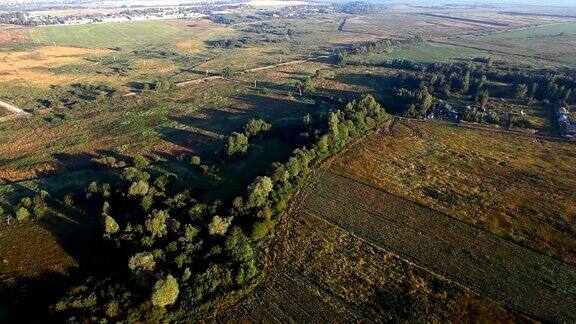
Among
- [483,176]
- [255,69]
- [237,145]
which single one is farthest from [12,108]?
[483,176]

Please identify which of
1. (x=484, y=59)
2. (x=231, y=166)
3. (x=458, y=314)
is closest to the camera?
(x=458, y=314)

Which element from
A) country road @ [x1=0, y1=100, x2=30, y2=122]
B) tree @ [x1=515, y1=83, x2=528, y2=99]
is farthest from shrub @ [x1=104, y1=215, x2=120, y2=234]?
tree @ [x1=515, y1=83, x2=528, y2=99]

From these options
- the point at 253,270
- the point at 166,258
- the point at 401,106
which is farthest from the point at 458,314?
the point at 401,106

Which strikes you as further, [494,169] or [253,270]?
[494,169]

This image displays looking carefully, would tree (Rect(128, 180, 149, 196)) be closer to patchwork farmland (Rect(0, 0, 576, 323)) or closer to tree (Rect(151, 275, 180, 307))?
patchwork farmland (Rect(0, 0, 576, 323))

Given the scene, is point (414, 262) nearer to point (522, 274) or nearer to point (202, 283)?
point (522, 274)

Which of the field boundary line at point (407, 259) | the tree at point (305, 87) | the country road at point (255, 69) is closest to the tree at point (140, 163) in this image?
the field boundary line at point (407, 259)
